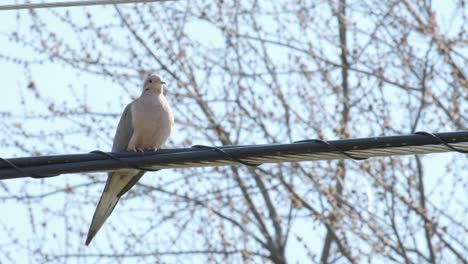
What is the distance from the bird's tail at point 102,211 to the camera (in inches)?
266

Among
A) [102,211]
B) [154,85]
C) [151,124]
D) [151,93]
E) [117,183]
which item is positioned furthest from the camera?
[154,85]

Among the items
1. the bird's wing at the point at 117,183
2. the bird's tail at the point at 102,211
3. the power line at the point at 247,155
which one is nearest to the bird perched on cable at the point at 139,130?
the bird's wing at the point at 117,183

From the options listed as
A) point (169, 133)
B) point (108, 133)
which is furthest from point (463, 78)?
point (169, 133)

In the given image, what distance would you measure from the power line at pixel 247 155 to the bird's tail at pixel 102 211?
1.53 metres

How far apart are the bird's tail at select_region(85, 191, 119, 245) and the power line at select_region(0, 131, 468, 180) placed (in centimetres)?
153

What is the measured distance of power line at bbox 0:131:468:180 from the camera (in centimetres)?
495

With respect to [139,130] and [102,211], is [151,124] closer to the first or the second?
[139,130]

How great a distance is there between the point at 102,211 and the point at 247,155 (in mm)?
2206

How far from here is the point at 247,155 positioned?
16.7 ft

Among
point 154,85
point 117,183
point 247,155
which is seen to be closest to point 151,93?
point 154,85

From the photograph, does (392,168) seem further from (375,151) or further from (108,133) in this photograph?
(375,151)

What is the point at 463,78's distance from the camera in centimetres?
1216

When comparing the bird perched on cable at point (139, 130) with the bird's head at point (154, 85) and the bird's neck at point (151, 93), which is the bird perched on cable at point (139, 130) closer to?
the bird's neck at point (151, 93)

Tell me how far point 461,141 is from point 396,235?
6315mm
